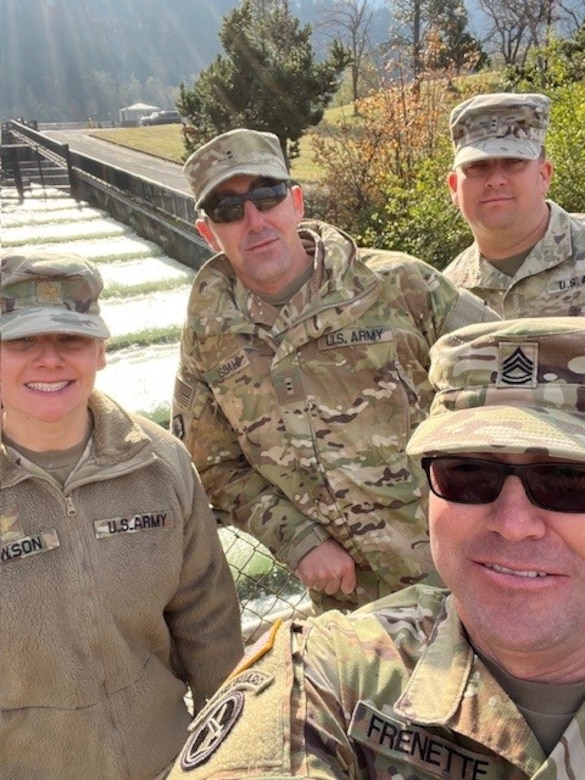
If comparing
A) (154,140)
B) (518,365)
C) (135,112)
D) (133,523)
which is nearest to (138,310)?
(133,523)

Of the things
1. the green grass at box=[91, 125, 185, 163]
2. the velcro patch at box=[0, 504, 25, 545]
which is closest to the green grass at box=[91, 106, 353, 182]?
the green grass at box=[91, 125, 185, 163]

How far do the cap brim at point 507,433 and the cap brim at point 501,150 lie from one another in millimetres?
2157

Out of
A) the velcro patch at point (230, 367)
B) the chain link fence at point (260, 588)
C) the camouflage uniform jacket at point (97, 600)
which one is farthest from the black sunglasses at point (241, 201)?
the chain link fence at point (260, 588)

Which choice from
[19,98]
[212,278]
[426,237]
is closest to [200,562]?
[212,278]

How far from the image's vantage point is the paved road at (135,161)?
2314cm

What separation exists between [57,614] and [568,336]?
1403 mm

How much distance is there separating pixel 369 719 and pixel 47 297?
1312mm

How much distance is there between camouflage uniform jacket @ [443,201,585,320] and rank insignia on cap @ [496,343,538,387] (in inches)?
79.9

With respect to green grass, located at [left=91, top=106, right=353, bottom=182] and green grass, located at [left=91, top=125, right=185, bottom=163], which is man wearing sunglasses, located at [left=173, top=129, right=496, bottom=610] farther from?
green grass, located at [left=91, top=125, right=185, bottom=163]

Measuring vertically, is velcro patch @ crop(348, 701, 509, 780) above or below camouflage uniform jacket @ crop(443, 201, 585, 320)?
below

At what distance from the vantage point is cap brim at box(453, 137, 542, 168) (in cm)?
319

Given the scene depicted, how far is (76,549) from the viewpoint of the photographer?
6.36ft

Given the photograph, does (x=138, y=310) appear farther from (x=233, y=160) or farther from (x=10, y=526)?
(x=10, y=526)

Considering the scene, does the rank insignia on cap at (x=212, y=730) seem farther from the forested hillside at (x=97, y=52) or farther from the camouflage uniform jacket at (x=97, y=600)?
the forested hillside at (x=97, y=52)
